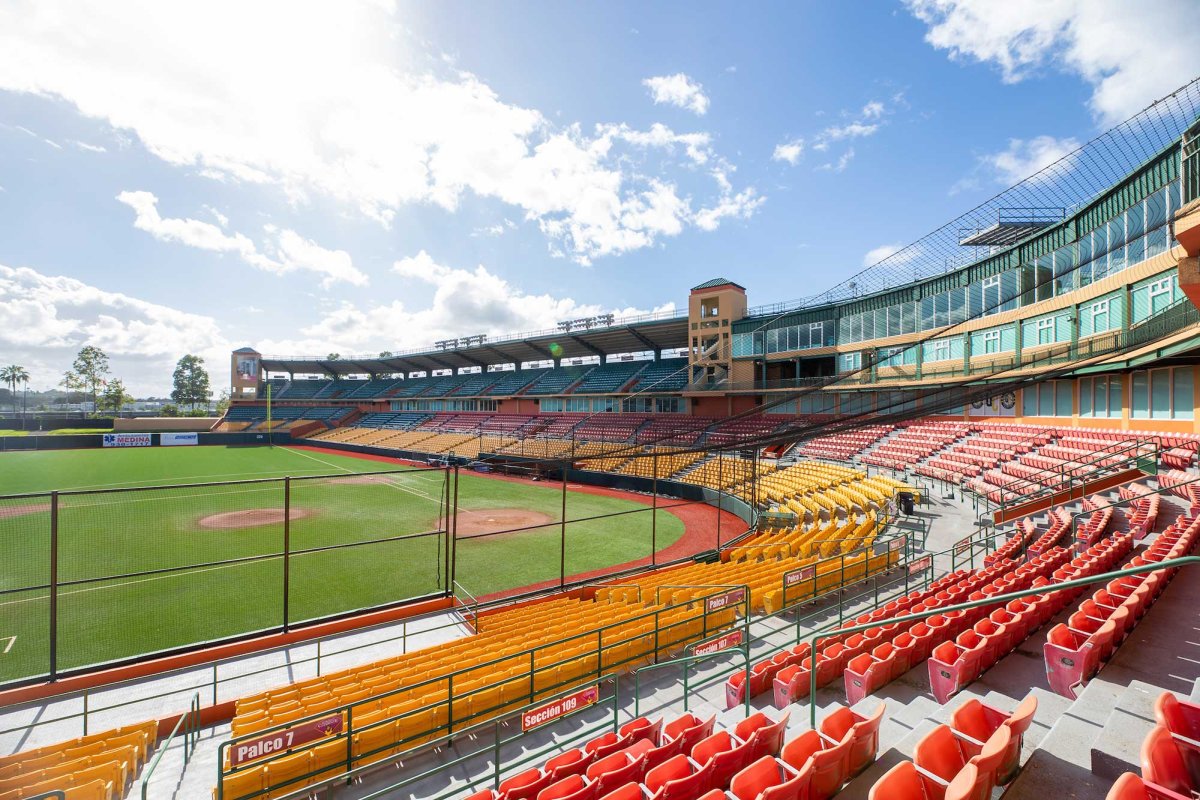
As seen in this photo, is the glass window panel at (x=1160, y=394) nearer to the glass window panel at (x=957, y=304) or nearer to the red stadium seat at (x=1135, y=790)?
the glass window panel at (x=957, y=304)

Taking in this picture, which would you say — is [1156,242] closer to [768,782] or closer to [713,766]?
[768,782]

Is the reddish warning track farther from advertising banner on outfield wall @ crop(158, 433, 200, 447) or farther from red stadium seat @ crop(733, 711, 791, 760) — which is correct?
advertising banner on outfield wall @ crop(158, 433, 200, 447)

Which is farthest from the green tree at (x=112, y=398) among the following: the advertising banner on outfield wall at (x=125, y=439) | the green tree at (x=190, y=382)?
the advertising banner on outfield wall at (x=125, y=439)

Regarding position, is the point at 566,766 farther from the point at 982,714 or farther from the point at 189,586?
the point at 189,586

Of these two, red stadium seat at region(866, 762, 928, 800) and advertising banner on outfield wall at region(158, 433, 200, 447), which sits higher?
red stadium seat at region(866, 762, 928, 800)

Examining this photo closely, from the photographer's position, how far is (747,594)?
955cm

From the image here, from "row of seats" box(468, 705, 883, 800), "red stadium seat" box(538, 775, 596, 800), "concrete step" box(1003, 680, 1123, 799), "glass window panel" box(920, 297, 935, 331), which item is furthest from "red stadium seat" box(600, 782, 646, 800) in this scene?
"glass window panel" box(920, 297, 935, 331)

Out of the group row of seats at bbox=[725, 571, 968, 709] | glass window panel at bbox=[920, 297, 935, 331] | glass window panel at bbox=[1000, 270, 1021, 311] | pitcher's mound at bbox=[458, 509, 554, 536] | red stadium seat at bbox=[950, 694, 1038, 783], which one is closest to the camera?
red stadium seat at bbox=[950, 694, 1038, 783]

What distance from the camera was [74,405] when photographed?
129500 mm

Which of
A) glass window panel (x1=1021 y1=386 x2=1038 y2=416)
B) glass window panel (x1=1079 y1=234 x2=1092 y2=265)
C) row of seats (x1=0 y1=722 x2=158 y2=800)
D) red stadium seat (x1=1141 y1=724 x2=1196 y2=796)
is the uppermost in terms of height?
glass window panel (x1=1079 y1=234 x2=1092 y2=265)

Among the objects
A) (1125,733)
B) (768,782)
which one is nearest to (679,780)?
(768,782)

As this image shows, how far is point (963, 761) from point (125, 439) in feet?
265

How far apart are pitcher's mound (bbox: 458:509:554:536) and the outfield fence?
0.11 m

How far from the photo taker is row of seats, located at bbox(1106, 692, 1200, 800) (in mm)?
3131
